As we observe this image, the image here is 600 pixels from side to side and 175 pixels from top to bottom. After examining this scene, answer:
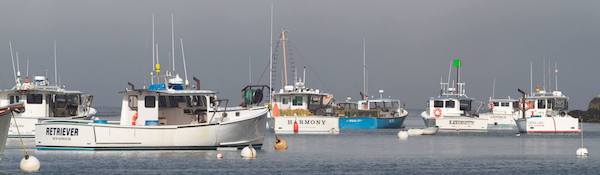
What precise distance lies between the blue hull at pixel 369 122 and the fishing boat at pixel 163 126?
5135 cm

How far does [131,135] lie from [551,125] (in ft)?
160

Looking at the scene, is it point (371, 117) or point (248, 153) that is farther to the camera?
point (371, 117)

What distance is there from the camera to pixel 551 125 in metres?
94.2

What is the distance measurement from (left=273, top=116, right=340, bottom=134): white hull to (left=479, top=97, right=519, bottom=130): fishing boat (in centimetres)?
2696

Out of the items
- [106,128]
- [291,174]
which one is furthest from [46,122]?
[291,174]

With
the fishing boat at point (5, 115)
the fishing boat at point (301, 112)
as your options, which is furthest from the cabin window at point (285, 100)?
the fishing boat at point (5, 115)

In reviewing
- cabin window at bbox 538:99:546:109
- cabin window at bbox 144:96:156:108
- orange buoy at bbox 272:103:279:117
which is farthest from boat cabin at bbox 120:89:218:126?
cabin window at bbox 538:99:546:109

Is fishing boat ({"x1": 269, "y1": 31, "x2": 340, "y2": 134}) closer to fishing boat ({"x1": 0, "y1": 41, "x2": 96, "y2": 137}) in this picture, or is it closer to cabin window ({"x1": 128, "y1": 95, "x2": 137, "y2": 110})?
fishing boat ({"x1": 0, "y1": 41, "x2": 96, "y2": 137})

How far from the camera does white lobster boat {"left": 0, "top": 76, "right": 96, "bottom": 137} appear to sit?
71375mm

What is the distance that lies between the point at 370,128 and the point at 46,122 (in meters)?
58.6

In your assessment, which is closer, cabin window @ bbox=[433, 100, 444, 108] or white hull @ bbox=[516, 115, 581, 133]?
white hull @ bbox=[516, 115, 581, 133]

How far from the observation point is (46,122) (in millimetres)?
55281

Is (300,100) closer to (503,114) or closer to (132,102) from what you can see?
(503,114)

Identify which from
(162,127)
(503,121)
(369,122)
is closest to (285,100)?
(369,122)
